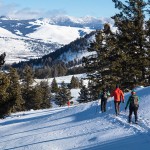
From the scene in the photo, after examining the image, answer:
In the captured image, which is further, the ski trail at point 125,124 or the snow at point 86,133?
the ski trail at point 125,124

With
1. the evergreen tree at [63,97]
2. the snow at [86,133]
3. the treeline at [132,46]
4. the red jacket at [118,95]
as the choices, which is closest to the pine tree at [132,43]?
the treeline at [132,46]

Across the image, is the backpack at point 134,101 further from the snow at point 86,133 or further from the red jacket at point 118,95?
the red jacket at point 118,95

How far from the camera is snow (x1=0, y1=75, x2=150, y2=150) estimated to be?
2071 centimetres

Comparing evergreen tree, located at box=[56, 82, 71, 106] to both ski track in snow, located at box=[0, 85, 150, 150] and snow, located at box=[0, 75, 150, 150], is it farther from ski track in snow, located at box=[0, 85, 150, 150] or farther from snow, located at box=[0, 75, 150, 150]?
ski track in snow, located at box=[0, 85, 150, 150]

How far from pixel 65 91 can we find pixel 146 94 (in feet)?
278

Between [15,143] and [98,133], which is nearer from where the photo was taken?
[98,133]

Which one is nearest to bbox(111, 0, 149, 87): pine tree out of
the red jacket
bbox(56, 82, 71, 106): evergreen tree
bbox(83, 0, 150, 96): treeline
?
bbox(83, 0, 150, 96): treeline

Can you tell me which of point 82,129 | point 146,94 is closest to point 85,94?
point 146,94

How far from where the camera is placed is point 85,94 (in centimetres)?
10638

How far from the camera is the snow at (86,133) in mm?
20714

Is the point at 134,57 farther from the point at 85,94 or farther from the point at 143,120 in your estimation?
the point at 85,94

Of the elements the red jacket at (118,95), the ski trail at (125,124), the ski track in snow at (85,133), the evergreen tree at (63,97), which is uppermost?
the red jacket at (118,95)

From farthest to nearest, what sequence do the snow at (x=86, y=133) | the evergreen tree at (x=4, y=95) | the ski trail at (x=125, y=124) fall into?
1. the evergreen tree at (x=4, y=95)
2. the ski trail at (x=125, y=124)
3. the snow at (x=86, y=133)

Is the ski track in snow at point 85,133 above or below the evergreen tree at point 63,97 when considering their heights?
above
